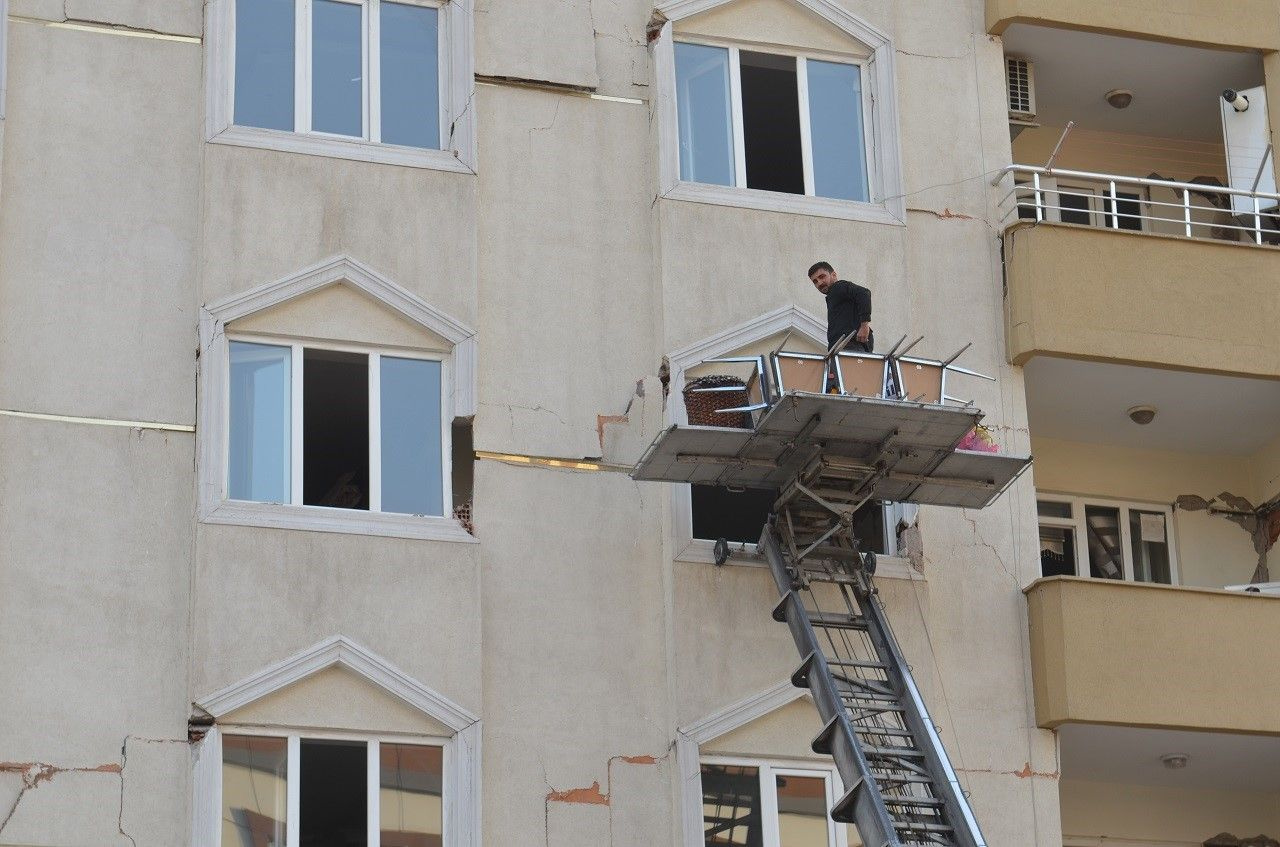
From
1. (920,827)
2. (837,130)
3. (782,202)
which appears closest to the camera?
(920,827)

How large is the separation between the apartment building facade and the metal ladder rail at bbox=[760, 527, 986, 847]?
3.34ft

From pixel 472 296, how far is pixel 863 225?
358cm

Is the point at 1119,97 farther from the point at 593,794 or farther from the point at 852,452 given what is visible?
the point at 593,794

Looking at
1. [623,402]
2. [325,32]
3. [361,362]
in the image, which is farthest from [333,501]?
[325,32]

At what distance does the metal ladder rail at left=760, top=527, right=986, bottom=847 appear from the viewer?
1662 centimetres

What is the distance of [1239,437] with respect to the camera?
23.0m

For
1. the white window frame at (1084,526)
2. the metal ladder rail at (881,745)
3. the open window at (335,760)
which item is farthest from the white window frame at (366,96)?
the white window frame at (1084,526)

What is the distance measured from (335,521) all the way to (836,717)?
4.26 m

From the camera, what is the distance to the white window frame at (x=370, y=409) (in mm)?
18859

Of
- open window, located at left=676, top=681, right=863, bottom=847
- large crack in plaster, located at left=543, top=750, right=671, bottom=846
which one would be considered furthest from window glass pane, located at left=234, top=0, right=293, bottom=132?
open window, located at left=676, top=681, right=863, bottom=847

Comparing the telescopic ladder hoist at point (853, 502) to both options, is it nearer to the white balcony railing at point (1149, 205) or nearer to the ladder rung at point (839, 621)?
the ladder rung at point (839, 621)

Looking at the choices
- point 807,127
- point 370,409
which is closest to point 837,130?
point 807,127

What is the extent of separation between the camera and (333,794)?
58.7 feet

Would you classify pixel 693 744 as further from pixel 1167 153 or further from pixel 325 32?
pixel 1167 153
